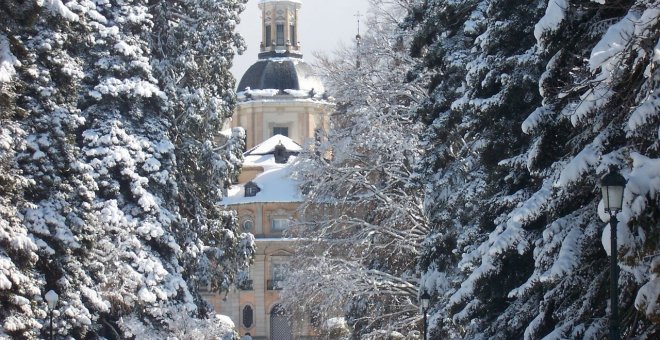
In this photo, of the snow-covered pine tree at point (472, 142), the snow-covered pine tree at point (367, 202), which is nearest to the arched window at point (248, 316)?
the snow-covered pine tree at point (367, 202)

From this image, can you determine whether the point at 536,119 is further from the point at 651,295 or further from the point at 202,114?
the point at 202,114

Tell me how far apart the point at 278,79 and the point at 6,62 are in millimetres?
85975

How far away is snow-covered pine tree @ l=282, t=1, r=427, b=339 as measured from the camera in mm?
35156

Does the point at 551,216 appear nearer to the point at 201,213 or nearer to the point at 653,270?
the point at 653,270

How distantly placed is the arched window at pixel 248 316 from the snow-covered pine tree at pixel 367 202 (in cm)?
5807

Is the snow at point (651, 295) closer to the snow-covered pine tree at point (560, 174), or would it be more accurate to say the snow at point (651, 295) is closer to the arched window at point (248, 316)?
the snow-covered pine tree at point (560, 174)

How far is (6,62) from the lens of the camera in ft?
77.0

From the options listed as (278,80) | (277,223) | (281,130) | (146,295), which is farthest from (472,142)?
(278,80)

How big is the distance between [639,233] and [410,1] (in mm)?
20012

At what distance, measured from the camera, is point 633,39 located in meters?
14.9

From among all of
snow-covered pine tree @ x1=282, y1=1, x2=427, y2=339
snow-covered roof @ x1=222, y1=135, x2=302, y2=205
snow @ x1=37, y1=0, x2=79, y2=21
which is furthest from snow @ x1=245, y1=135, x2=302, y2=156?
snow @ x1=37, y1=0, x2=79, y2=21

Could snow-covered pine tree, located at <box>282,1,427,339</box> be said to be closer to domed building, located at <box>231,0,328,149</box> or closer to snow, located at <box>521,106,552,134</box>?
snow, located at <box>521,106,552,134</box>

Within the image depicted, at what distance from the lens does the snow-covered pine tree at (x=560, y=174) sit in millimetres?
14945

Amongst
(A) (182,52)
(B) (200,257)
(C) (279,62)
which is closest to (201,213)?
(B) (200,257)
